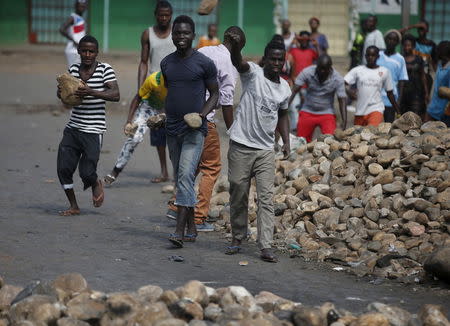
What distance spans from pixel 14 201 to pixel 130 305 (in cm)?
488

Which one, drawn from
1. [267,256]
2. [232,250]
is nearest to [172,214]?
[232,250]

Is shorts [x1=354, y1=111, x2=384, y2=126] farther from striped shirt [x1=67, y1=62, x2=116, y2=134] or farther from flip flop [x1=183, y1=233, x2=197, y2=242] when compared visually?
flip flop [x1=183, y1=233, x2=197, y2=242]

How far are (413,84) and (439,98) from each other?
257 centimetres

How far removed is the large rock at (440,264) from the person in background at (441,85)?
501 cm

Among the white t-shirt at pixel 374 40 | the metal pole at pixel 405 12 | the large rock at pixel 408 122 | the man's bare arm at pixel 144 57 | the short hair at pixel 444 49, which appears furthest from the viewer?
the metal pole at pixel 405 12

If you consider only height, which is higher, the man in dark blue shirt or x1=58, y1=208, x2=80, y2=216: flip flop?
the man in dark blue shirt

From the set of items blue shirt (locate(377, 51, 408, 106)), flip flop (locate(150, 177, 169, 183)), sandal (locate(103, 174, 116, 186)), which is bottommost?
flip flop (locate(150, 177, 169, 183))

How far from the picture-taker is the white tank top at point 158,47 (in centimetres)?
1112

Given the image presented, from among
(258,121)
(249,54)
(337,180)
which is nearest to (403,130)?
(337,180)

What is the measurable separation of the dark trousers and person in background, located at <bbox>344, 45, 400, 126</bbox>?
14.6 feet

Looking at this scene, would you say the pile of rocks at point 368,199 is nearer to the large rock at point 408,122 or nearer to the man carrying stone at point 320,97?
the large rock at point 408,122

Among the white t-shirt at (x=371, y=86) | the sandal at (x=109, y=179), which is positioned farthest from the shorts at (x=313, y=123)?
the sandal at (x=109, y=179)

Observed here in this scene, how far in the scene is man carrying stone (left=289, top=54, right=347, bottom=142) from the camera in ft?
39.0

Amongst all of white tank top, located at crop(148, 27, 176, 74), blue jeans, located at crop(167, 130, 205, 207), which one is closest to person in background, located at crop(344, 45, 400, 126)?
white tank top, located at crop(148, 27, 176, 74)
